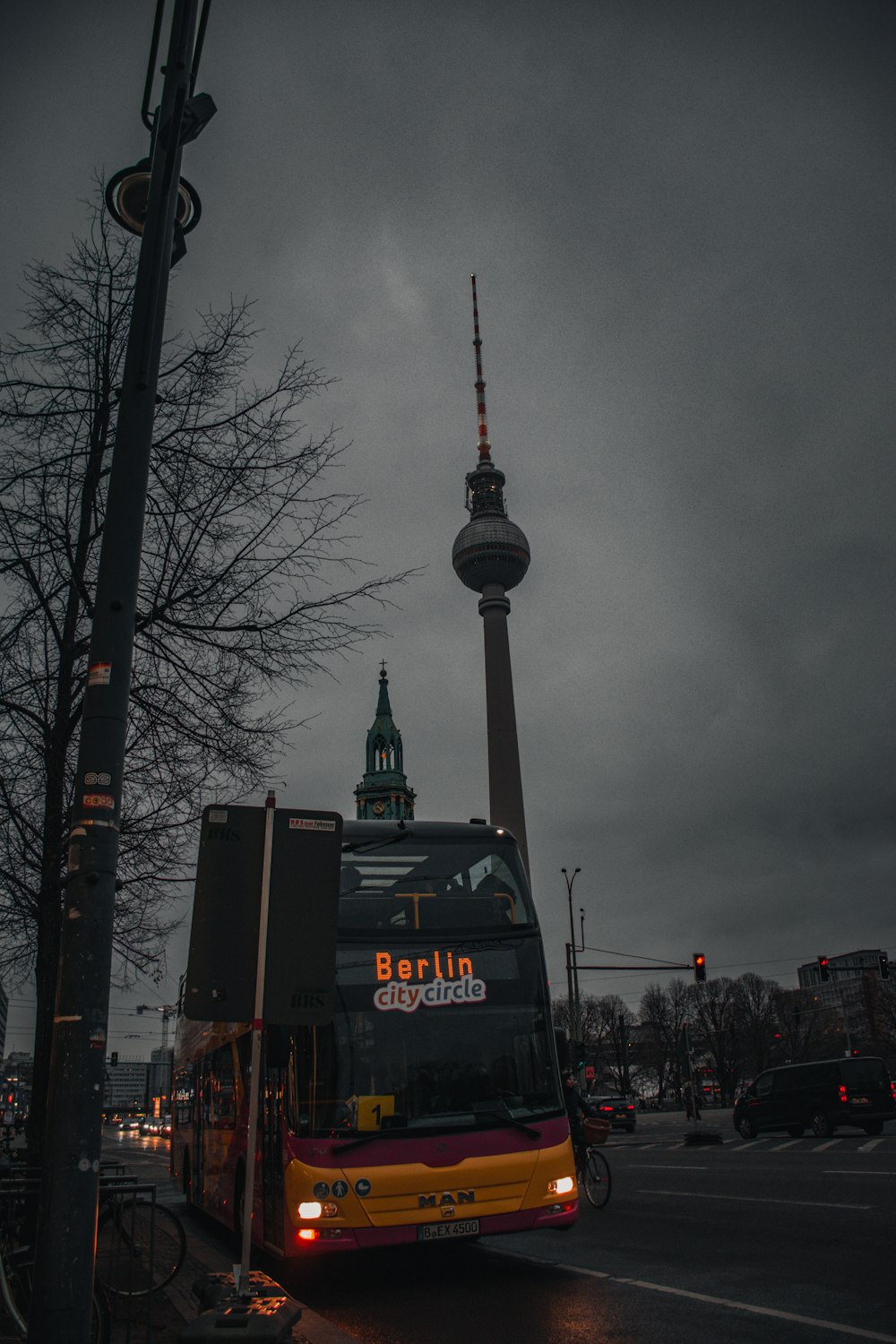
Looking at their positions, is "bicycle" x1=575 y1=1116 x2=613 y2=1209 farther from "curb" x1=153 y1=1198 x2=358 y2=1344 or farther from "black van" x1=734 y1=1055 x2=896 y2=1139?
"black van" x1=734 y1=1055 x2=896 y2=1139

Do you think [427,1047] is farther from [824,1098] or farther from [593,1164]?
[824,1098]

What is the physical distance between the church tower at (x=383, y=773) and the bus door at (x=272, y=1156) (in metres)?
109

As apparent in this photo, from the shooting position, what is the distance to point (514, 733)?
85.2m

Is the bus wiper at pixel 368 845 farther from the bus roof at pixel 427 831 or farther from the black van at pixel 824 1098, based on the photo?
the black van at pixel 824 1098

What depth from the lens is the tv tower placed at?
3250 inches

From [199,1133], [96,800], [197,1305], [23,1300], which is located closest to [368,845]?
[197,1305]

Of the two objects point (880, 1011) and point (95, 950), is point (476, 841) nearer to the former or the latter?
point (95, 950)

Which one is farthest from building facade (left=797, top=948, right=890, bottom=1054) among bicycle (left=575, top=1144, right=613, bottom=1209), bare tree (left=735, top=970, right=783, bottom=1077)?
bicycle (left=575, top=1144, right=613, bottom=1209)

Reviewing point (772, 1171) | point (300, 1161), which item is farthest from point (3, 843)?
point (772, 1171)

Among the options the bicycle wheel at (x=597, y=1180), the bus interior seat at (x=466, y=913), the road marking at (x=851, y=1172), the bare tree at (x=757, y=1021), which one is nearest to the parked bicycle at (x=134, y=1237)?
the bus interior seat at (x=466, y=913)

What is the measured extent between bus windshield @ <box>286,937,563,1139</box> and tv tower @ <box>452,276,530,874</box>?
70.6 m

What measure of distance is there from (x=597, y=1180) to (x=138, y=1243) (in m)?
5.85

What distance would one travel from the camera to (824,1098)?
25.4m

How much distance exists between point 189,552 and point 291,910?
4.09 metres
